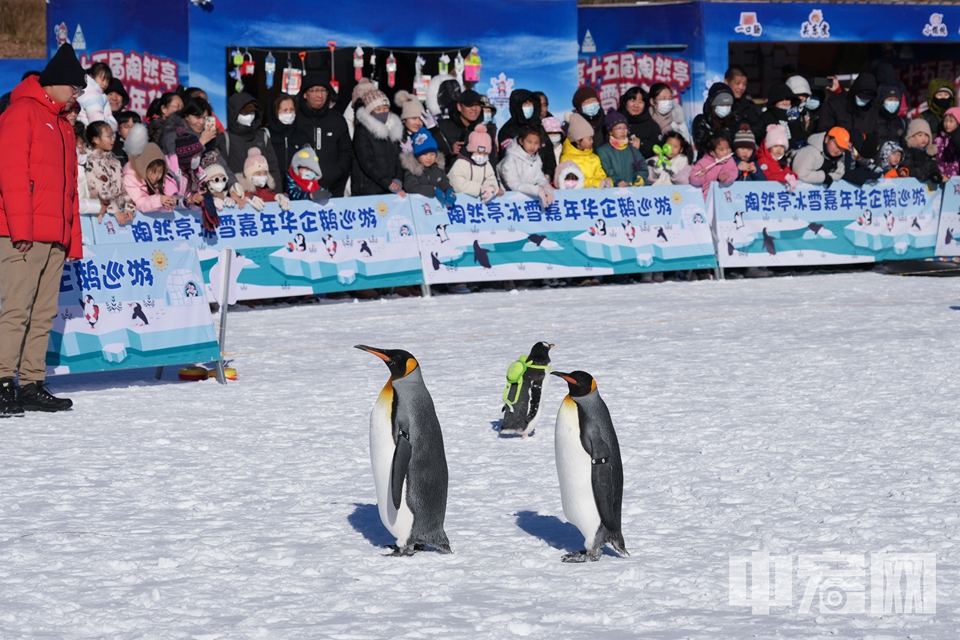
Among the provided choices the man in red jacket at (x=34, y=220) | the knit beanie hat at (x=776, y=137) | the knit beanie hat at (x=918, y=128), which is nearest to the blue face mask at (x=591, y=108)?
the knit beanie hat at (x=776, y=137)

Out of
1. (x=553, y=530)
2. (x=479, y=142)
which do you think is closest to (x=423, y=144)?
(x=479, y=142)

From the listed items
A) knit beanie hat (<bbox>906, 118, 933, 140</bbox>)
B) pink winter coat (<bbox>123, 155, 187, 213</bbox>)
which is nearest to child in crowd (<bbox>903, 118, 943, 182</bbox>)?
knit beanie hat (<bbox>906, 118, 933, 140</bbox>)

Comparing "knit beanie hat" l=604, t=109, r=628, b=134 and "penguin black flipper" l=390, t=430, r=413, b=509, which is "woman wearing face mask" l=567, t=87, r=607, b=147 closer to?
"knit beanie hat" l=604, t=109, r=628, b=134

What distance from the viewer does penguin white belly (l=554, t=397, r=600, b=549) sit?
4.70 meters

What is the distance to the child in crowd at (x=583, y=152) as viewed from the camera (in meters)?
13.8

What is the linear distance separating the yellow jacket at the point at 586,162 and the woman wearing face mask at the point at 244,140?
10.6ft

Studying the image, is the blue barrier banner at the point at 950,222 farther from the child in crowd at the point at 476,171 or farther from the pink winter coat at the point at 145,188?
the pink winter coat at the point at 145,188

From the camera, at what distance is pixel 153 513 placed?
5523 millimetres

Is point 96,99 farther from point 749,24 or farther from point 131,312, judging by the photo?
point 749,24

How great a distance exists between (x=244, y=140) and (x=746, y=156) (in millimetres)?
5647

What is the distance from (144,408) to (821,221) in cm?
908

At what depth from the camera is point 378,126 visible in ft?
42.3

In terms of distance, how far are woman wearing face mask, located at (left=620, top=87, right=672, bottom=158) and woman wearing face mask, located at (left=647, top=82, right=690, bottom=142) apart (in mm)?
196

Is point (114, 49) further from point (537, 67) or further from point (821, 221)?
point (821, 221)
